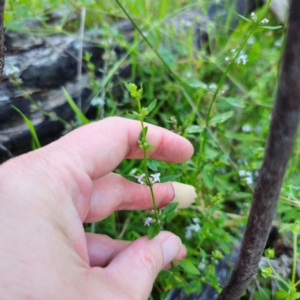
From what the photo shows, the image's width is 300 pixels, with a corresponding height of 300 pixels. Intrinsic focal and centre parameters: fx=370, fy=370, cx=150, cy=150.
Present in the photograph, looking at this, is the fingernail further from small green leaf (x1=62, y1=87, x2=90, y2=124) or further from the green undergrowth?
small green leaf (x1=62, y1=87, x2=90, y2=124)

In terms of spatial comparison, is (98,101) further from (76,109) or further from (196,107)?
(196,107)

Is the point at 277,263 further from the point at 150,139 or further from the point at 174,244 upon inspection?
the point at 150,139

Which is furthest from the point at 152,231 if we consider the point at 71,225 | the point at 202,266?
the point at 202,266

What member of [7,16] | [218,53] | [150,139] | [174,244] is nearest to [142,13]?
[218,53]

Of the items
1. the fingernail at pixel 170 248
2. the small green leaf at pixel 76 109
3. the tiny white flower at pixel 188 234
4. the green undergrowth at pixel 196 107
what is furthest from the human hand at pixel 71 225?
the small green leaf at pixel 76 109

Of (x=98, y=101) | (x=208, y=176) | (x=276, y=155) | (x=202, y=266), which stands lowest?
(x=202, y=266)

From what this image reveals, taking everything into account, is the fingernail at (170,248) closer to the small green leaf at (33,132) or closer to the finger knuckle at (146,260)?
the finger knuckle at (146,260)

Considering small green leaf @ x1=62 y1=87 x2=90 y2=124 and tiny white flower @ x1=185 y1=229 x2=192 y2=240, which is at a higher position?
small green leaf @ x1=62 y1=87 x2=90 y2=124

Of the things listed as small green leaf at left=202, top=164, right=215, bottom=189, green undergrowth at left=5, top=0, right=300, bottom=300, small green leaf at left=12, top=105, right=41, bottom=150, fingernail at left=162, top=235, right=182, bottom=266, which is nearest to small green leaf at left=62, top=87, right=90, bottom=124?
green undergrowth at left=5, top=0, right=300, bottom=300
